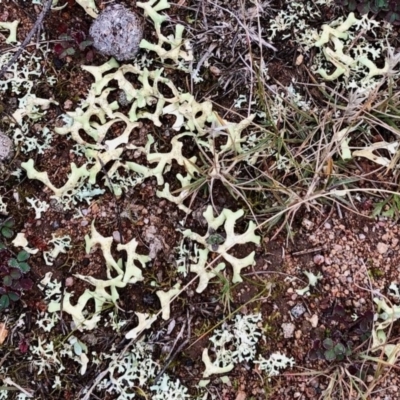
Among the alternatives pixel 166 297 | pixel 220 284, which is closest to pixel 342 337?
pixel 220 284

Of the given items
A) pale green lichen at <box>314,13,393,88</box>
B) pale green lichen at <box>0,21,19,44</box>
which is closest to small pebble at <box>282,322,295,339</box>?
pale green lichen at <box>314,13,393,88</box>

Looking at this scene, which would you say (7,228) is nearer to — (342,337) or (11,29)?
(11,29)

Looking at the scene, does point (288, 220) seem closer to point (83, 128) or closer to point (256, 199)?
point (256, 199)

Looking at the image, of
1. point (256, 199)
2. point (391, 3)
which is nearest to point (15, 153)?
point (256, 199)

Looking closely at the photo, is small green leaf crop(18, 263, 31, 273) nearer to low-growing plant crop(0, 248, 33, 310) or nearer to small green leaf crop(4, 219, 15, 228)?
low-growing plant crop(0, 248, 33, 310)

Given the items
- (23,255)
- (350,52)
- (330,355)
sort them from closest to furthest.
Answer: (330,355) < (23,255) < (350,52)
